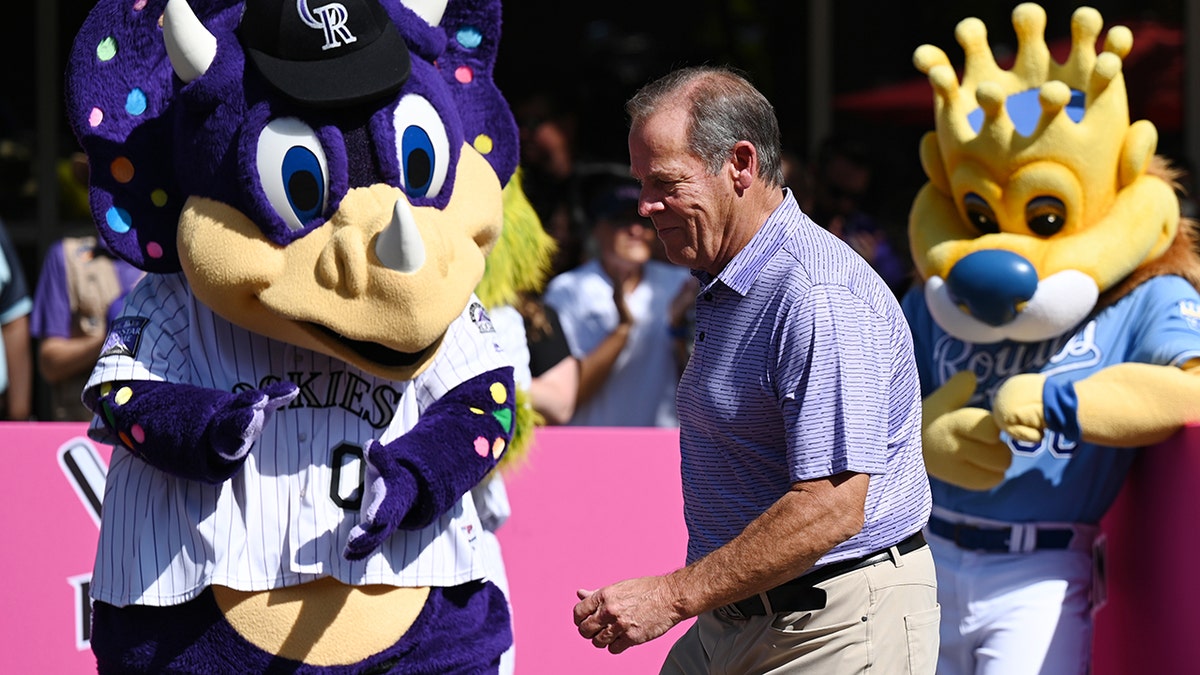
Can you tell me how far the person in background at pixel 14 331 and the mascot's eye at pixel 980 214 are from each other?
3.39m

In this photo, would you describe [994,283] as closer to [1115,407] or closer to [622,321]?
[1115,407]

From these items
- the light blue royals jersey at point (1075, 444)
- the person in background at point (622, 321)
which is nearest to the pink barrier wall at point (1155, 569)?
the light blue royals jersey at point (1075, 444)

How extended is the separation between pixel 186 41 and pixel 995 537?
2287mm

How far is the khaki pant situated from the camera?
2.60m

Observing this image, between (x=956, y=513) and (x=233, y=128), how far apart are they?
2.09 meters

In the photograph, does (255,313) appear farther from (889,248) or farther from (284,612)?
(889,248)

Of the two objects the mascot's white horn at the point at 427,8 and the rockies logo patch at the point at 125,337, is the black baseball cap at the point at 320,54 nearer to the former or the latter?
the mascot's white horn at the point at 427,8

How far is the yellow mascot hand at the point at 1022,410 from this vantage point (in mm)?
3582

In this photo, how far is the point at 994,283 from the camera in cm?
363

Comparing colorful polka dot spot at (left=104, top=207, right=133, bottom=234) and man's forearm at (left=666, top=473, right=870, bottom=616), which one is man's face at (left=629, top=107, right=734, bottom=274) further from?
colorful polka dot spot at (left=104, top=207, right=133, bottom=234)

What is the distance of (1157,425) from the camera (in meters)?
3.54

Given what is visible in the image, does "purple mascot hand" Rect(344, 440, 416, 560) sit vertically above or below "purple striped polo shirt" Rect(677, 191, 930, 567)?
below

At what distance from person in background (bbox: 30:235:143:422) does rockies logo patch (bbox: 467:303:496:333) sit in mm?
2438

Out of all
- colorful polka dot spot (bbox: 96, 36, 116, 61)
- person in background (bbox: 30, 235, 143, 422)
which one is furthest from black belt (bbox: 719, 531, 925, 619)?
person in background (bbox: 30, 235, 143, 422)
